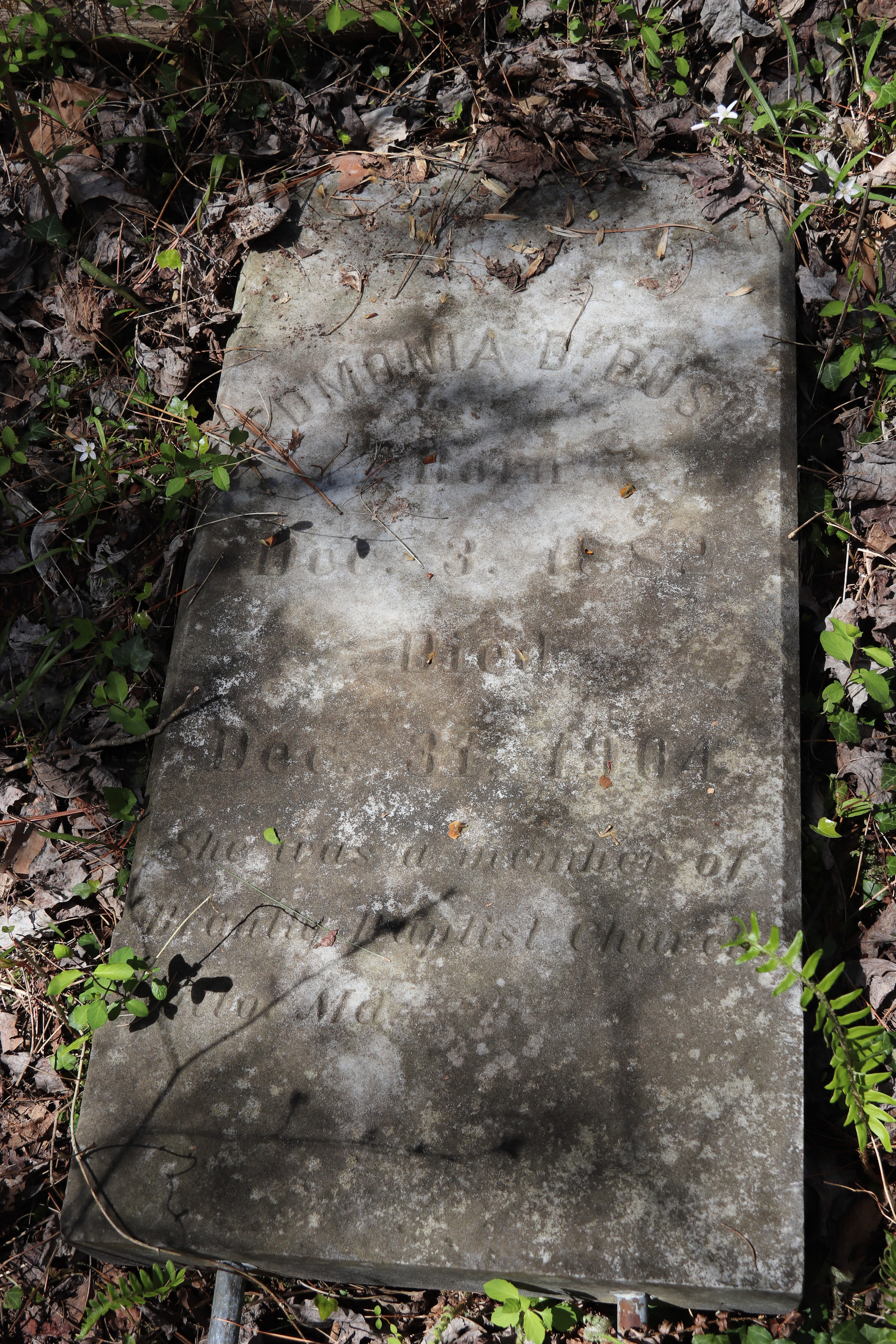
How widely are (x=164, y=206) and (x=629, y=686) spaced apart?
2132 millimetres

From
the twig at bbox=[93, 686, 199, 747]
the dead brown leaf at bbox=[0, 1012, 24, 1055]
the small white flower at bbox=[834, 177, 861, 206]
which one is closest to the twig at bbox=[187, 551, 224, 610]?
the twig at bbox=[93, 686, 199, 747]

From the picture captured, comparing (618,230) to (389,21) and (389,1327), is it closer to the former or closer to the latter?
(389,21)

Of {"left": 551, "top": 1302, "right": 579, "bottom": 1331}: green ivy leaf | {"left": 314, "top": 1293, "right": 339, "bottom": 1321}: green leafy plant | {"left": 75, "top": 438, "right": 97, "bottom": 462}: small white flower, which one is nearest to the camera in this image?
{"left": 551, "top": 1302, "right": 579, "bottom": 1331}: green ivy leaf

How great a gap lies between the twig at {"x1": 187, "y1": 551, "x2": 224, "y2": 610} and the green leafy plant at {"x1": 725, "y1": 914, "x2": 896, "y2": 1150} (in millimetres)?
1534

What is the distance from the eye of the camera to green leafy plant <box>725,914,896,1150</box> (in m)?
1.53

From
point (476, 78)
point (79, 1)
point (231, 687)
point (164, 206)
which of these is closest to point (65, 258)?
point (164, 206)

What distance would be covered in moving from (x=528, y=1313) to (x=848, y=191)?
286 centimetres

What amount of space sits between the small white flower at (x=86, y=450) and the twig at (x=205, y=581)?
0.62m

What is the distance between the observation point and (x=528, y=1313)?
5.57 ft

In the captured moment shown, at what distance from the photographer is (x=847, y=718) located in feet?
6.89

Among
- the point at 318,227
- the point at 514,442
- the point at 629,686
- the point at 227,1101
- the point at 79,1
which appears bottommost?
the point at 227,1101

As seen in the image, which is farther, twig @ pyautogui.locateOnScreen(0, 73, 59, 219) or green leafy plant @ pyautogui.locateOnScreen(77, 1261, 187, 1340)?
twig @ pyautogui.locateOnScreen(0, 73, 59, 219)

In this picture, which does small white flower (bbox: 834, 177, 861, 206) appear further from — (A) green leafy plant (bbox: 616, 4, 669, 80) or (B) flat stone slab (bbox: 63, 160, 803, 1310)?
(A) green leafy plant (bbox: 616, 4, 669, 80)

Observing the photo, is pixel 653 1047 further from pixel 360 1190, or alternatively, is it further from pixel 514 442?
pixel 514 442
